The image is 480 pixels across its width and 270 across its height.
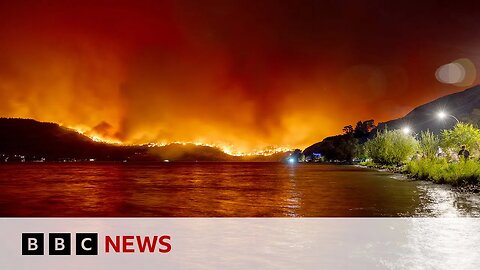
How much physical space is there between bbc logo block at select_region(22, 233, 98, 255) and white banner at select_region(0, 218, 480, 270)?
4cm

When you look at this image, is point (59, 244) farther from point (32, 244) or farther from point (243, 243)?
point (243, 243)

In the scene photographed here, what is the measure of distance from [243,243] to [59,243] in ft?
25.7

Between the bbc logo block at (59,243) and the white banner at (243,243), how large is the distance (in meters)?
0.04

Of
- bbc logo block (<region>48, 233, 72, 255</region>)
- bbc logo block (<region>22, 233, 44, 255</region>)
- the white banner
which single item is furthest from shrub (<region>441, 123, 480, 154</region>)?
bbc logo block (<region>22, 233, 44, 255</region>)

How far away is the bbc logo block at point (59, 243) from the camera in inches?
840

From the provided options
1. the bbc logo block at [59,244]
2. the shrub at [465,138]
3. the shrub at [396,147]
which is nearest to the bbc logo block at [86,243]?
the bbc logo block at [59,244]

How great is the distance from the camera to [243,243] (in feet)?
74.0

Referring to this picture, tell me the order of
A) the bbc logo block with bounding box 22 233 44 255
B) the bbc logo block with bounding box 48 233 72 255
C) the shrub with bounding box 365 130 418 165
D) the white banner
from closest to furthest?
the white banner, the bbc logo block with bounding box 48 233 72 255, the bbc logo block with bounding box 22 233 44 255, the shrub with bounding box 365 130 418 165

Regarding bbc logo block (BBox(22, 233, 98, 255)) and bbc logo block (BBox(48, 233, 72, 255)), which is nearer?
bbc logo block (BBox(48, 233, 72, 255))

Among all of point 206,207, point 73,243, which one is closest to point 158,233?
point 73,243

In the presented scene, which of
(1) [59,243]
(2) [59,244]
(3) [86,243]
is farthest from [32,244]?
(3) [86,243]

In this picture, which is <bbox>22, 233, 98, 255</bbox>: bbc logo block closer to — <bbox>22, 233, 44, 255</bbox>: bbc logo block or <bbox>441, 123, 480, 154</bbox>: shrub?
<bbox>22, 233, 44, 255</bbox>: bbc logo block

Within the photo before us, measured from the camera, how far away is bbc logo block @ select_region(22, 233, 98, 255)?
21327 mm

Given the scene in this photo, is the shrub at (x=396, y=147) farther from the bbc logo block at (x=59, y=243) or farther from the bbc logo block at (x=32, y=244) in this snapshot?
the bbc logo block at (x=32, y=244)
